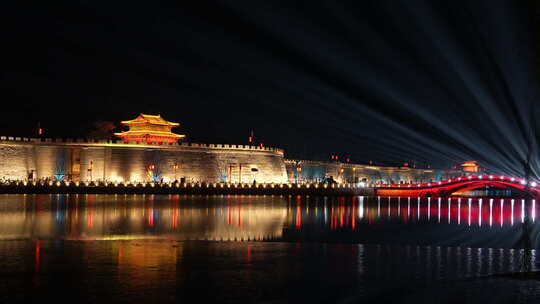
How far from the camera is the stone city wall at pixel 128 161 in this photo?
4775 cm

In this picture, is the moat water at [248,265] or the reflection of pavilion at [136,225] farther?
the reflection of pavilion at [136,225]

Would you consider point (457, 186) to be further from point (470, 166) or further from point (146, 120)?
point (470, 166)

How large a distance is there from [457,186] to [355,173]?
27.6m

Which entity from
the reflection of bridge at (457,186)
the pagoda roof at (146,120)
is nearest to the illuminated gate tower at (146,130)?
the pagoda roof at (146,120)

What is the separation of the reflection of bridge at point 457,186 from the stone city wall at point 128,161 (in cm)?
1162

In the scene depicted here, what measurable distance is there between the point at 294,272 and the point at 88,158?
4268 centimetres

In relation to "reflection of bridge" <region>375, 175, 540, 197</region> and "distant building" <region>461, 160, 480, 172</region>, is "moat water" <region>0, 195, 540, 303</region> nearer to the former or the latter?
"reflection of bridge" <region>375, 175, 540, 197</region>

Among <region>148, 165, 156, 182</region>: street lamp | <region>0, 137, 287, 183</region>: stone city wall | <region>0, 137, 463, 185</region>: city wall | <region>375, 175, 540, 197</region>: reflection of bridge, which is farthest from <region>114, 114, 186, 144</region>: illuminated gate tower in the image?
<region>375, 175, 540, 197</region>: reflection of bridge

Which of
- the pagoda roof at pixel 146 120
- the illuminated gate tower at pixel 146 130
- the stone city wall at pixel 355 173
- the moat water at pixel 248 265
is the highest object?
the pagoda roof at pixel 146 120

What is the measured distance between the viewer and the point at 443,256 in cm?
1280

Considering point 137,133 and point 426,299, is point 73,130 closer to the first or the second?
point 137,133

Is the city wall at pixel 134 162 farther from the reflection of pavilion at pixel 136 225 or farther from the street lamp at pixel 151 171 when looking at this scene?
the reflection of pavilion at pixel 136 225

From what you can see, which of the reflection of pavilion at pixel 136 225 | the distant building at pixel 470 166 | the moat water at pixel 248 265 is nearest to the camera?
the moat water at pixel 248 265

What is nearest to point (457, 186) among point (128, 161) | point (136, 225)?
point (128, 161)
